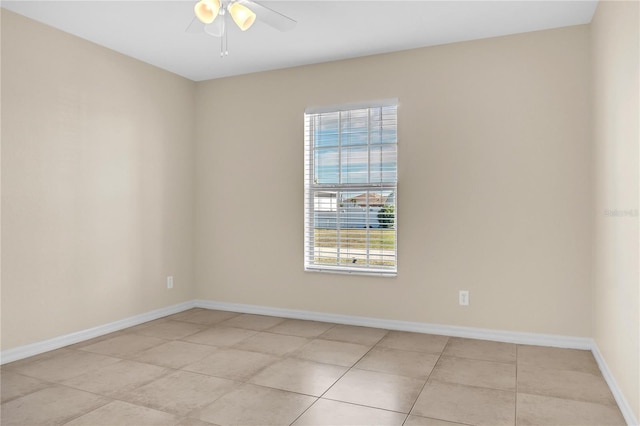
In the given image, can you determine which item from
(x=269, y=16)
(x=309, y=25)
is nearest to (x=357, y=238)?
(x=309, y=25)

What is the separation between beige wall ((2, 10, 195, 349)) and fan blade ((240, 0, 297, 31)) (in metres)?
1.84

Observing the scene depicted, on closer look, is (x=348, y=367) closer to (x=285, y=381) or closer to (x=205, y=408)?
(x=285, y=381)

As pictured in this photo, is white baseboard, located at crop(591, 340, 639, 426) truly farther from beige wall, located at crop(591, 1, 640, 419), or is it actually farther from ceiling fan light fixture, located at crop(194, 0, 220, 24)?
ceiling fan light fixture, located at crop(194, 0, 220, 24)

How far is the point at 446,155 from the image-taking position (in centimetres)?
377

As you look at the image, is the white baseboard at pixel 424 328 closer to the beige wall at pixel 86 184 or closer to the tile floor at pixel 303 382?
the tile floor at pixel 303 382

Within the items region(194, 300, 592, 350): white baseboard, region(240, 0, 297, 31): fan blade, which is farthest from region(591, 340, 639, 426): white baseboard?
region(240, 0, 297, 31): fan blade

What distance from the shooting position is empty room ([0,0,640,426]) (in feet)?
8.34

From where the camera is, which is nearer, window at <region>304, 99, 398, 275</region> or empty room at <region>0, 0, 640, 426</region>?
empty room at <region>0, 0, 640, 426</region>

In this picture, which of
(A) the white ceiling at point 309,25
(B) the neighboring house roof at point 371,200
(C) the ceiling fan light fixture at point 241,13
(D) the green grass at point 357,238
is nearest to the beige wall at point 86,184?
(A) the white ceiling at point 309,25

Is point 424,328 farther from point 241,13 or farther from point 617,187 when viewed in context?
point 241,13

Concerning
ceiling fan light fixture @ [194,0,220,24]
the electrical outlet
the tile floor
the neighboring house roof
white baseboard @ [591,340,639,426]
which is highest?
ceiling fan light fixture @ [194,0,220,24]

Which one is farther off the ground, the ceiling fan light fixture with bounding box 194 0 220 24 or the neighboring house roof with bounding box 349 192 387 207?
the ceiling fan light fixture with bounding box 194 0 220 24

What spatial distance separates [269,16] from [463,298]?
2.65 metres

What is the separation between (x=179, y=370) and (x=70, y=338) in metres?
1.20
